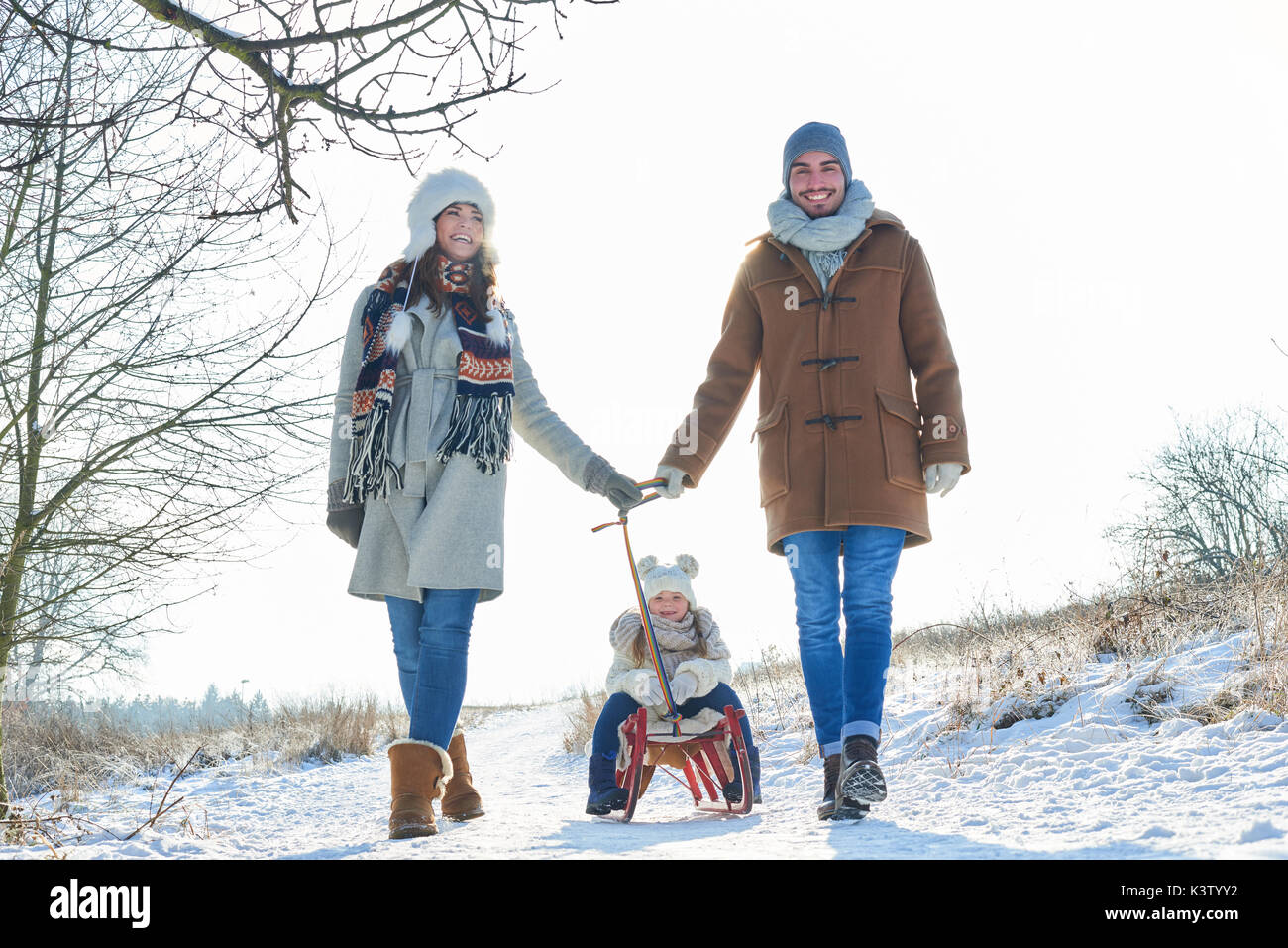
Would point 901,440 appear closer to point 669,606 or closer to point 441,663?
point 669,606

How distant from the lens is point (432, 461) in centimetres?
350

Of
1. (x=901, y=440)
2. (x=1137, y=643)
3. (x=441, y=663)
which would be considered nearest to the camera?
(x=441, y=663)

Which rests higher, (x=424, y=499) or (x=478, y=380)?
(x=478, y=380)

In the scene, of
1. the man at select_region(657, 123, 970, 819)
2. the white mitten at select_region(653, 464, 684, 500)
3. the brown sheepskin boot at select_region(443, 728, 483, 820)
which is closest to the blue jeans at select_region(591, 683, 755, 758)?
the brown sheepskin boot at select_region(443, 728, 483, 820)

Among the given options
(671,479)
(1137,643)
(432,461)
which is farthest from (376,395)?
(1137,643)

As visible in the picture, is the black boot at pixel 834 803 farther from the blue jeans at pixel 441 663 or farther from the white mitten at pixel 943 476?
the blue jeans at pixel 441 663

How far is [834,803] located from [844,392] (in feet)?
4.67

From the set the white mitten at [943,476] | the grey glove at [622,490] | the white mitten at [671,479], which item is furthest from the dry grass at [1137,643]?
the grey glove at [622,490]

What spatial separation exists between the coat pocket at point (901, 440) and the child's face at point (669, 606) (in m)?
1.45

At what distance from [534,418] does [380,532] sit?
762 mm

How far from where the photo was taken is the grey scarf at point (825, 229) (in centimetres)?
381

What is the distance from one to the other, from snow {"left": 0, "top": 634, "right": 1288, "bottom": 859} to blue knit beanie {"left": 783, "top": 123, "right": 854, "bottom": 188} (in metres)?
2.41
